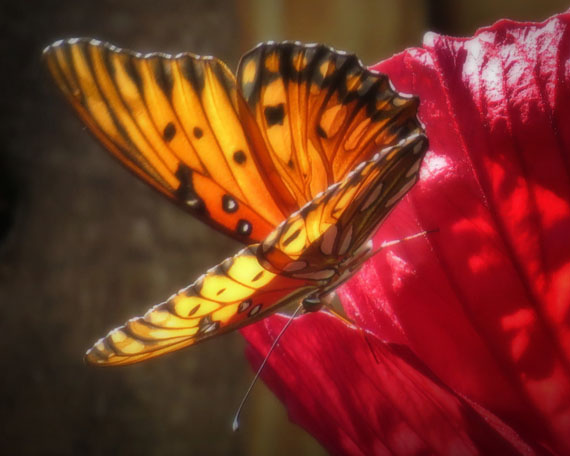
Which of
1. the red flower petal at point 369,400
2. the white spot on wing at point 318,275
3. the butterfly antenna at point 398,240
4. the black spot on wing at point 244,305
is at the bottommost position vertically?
the red flower petal at point 369,400

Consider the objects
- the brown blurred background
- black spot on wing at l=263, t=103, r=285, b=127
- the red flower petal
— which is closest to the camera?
the red flower petal

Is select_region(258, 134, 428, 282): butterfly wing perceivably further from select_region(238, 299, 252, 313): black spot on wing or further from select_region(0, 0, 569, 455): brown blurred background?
select_region(0, 0, 569, 455): brown blurred background

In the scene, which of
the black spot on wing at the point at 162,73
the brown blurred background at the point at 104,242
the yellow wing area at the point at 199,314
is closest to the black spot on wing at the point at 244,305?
the yellow wing area at the point at 199,314

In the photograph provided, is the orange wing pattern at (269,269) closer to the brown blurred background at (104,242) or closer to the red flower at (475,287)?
the red flower at (475,287)

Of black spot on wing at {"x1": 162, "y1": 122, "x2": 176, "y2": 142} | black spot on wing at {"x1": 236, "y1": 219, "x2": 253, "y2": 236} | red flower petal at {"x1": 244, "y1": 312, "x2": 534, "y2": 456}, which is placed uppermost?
black spot on wing at {"x1": 162, "y1": 122, "x2": 176, "y2": 142}

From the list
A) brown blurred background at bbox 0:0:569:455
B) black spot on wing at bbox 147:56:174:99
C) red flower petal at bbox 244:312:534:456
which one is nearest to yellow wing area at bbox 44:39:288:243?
black spot on wing at bbox 147:56:174:99

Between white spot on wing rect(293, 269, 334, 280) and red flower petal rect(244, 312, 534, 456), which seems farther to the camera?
white spot on wing rect(293, 269, 334, 280)

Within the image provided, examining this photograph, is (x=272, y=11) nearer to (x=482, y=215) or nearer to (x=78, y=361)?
(x=78, y=361)

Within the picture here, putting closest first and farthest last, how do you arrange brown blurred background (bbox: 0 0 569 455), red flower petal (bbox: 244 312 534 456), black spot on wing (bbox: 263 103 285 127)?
red flower petal (bbox: 244 312 534 456), black spot on wing (bbox: 263 103 285 127), brown blurred background (bbox: 0 0 569 455)
